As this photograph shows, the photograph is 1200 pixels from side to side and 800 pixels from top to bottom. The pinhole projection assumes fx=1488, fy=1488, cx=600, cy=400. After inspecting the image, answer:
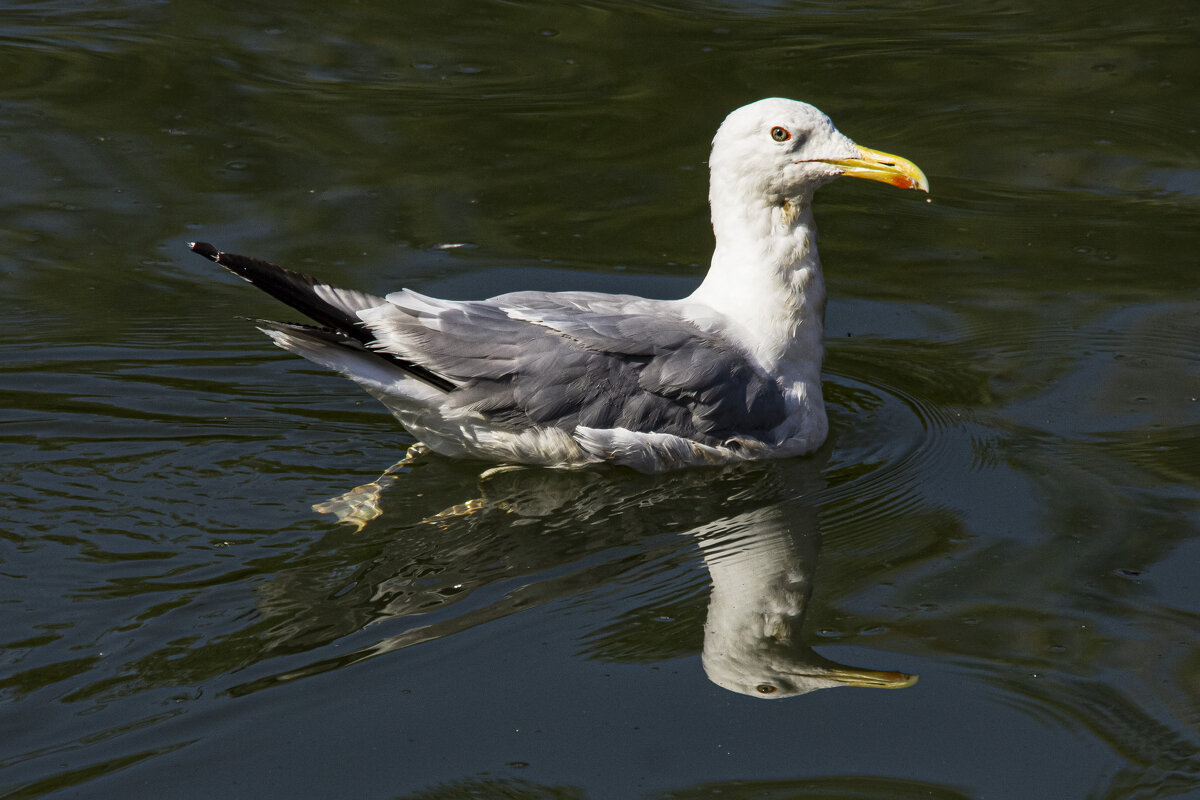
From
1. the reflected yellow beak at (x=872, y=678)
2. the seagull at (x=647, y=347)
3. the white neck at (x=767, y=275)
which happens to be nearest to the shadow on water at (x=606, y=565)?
the reflected yellow beak at (x=872, y=678)

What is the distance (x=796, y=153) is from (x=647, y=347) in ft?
3.04

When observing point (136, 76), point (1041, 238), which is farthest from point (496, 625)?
point (136, 76)

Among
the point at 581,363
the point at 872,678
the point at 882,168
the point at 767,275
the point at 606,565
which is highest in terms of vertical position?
the point at 882,168

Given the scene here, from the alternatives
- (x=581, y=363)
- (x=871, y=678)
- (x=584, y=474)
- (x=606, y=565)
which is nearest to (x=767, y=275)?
(x=581, y=363)

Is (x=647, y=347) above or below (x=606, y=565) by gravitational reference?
above

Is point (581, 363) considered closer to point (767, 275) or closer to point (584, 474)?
point (584, 474)

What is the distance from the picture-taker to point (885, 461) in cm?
567

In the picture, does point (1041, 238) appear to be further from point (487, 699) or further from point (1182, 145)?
point (487, 699)

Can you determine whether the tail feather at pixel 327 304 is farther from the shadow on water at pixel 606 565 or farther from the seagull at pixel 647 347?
the shadow on water at pixel 606 565

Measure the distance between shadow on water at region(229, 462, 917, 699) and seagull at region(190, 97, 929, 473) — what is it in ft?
0.53

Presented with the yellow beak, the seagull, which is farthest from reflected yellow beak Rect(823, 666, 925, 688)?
the seagull

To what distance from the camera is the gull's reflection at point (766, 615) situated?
4.28 metres

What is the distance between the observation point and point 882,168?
18.2 feet

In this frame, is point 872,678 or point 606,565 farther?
point 606,565
